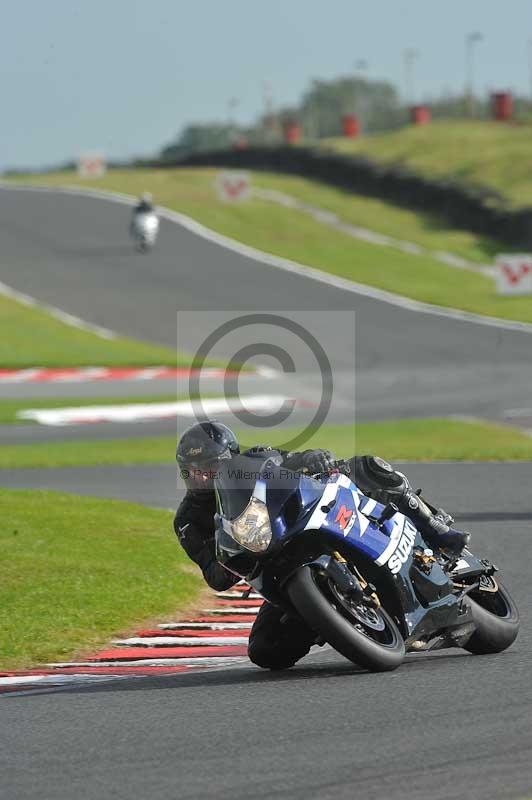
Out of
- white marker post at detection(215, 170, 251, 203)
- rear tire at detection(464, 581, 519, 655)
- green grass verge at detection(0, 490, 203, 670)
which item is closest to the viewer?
rear tire at detection(464, 581, 519, 655)

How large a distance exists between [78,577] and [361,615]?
3.61 metres

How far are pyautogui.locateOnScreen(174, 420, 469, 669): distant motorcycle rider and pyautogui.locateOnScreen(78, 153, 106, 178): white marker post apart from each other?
172 ft

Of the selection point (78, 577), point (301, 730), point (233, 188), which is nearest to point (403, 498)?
point (301, 730)

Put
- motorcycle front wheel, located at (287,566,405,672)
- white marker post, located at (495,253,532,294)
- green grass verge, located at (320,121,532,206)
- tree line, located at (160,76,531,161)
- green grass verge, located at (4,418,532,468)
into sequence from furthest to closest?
tree line, located at (160,76,531,161) < green grass verge, located at (320,121,532,206) < white marker post, located at (495,253,532,294) < green grass verge, located at (4,418,532,468) < motorcycle front wheel, located at (287,566,405,672)

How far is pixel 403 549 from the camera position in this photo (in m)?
7.22

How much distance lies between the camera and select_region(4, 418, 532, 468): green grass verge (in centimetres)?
1894

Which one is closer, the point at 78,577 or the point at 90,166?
the point at 78,577

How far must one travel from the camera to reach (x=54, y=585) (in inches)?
382

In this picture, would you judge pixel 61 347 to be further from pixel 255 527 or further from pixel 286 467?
pixel 255 527

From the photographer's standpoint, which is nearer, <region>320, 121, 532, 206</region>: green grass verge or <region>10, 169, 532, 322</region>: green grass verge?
<region>10, 169, 532, 322</region>: green grass verge

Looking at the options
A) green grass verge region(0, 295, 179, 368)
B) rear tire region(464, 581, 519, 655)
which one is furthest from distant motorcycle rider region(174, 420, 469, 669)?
green grass verge region(0, 295, 179, 368)

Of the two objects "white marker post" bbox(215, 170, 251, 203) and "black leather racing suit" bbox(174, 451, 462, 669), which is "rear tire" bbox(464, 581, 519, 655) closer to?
"black leather racing suit" bbox(174, 451, 462, 669)

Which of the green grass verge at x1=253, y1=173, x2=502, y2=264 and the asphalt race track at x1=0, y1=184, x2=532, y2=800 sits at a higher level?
the asphalt race track at x1=0, y1=184, x2=532, y2=800

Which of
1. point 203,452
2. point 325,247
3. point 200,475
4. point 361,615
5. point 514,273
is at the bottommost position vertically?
point 325,247
